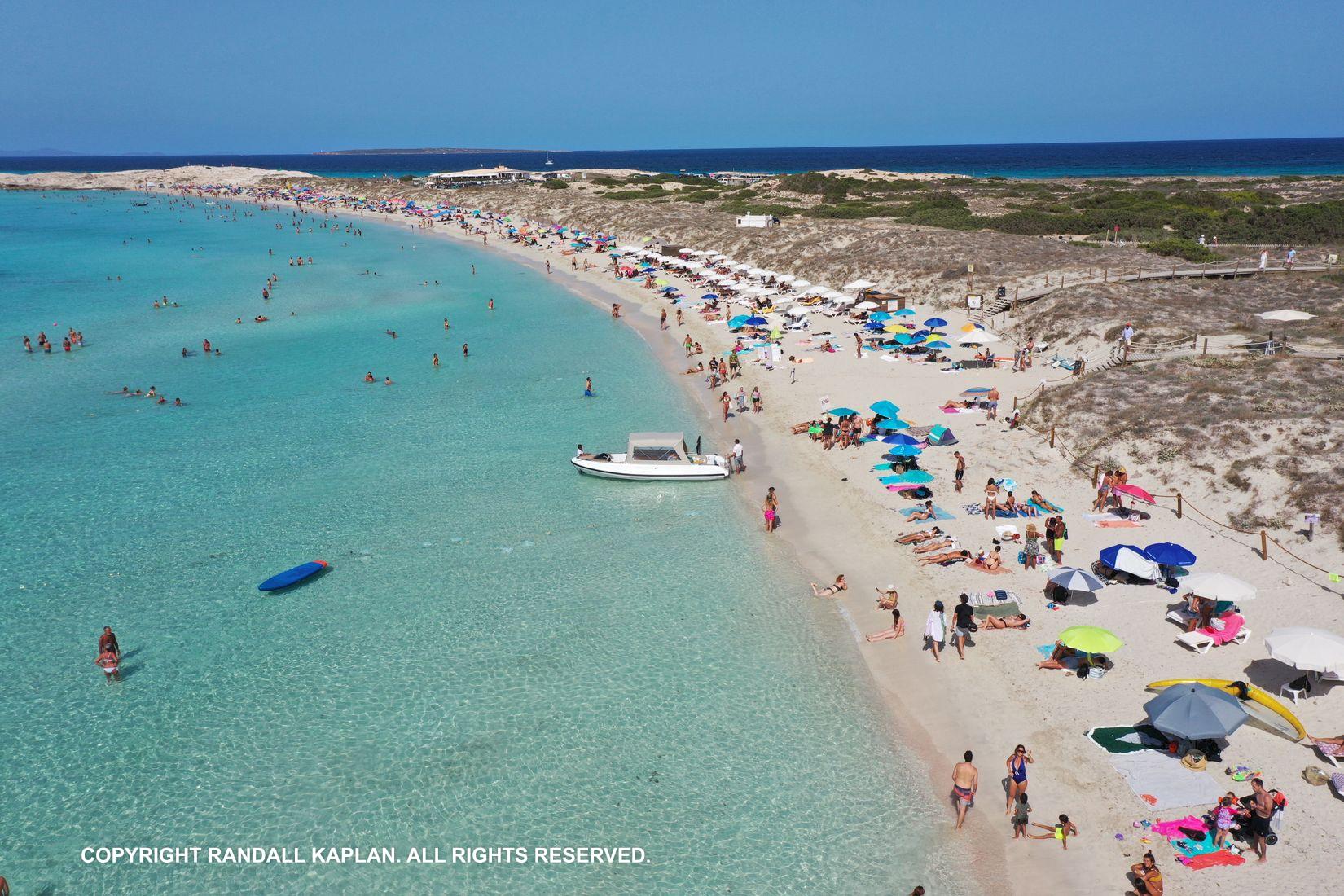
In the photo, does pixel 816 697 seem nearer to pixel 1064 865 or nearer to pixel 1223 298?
pixel 1064 865

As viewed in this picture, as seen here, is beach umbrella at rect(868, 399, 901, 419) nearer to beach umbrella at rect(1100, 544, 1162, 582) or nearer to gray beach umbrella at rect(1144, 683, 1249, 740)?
beach umbrella at rect(1100, 544, 1162, 582)

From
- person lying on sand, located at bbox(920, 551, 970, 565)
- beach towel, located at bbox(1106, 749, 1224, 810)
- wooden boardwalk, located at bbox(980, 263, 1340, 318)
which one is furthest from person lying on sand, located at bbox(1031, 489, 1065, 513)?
wooden boardwalk, located at bbox(980, 263, 1340, 318)

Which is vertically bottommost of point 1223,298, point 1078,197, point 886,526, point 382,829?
point 382,829

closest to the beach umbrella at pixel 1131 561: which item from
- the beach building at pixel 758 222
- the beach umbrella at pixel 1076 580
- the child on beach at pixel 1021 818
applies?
the beach umbrella at pixel 1076 580

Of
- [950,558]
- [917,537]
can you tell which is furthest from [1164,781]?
[917,537]

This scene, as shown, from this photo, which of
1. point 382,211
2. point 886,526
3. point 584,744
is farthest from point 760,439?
point 382,211

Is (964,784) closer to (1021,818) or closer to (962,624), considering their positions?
(1021,818)
